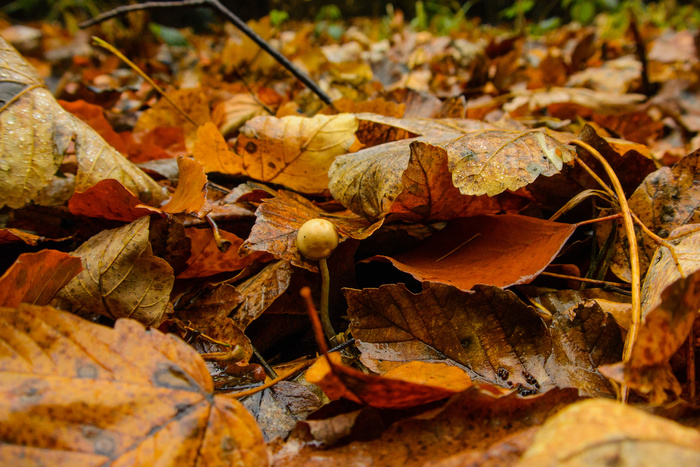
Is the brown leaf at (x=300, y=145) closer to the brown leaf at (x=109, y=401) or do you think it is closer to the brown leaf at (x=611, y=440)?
the brown leaf at (x=109, y=401)

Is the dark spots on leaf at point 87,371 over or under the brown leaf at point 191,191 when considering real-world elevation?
under

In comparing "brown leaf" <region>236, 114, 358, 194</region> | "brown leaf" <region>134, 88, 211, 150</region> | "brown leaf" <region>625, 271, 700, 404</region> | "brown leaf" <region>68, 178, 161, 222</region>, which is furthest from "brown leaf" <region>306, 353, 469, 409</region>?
"brown leaf" <region>134, 88, 211, 150</region>

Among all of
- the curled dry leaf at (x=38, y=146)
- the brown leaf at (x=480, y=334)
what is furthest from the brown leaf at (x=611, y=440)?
the curled dry leaf at (x=38, y=146)

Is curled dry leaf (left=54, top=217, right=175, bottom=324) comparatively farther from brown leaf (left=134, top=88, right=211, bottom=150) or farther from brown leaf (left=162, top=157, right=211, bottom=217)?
brown leaf (left=134, top=88, right=211, bottom=150)

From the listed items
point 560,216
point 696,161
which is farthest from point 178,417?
point 696,161

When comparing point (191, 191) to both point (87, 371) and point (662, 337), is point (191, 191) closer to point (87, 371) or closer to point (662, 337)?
point (87, 371)

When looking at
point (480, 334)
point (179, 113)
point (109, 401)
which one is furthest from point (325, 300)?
point (179, 113)

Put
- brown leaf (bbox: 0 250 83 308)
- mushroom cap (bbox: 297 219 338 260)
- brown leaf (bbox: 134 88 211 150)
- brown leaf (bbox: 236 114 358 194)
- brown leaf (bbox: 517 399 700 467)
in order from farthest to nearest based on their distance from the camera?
1. brown leaf (bbox: 134 88 211 150)
2. brown leaf (bbox: 236 114 358 194)
3. mushroom cap (bbox: 297 219 338 260)
4. brown leaf (bbox: 0 250 83 308)
5. brown leaf (bbox: 517 399 700 467)
